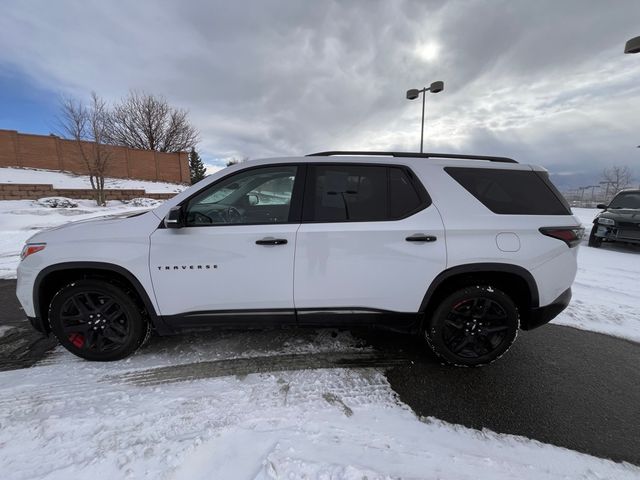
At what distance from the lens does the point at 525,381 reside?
265cm

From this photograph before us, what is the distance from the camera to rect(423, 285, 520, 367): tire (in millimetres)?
2645

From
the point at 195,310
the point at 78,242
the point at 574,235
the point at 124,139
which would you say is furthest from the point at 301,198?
the point at 124,139

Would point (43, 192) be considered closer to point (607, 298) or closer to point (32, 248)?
point (32, 248)

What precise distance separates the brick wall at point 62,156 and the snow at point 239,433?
68.2ft

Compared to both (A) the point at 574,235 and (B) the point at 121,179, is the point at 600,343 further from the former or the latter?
(B) the point at 121,179

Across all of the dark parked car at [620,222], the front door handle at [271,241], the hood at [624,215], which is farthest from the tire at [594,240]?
the front door handle at [271,241]

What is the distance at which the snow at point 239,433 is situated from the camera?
1766mm

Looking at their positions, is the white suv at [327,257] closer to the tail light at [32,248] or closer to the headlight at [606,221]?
the tail light at [32,248]

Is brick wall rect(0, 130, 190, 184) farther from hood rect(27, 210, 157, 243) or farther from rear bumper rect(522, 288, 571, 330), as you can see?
rear bumper rect(522, 288, 571, 330)

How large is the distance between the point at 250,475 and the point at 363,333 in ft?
6.36

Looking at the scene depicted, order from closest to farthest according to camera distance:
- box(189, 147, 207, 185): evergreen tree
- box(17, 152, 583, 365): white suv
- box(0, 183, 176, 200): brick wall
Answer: box(17, 152, 583, 365): white suv, box(0, 183, 176, 200): brick wall, box(189, 147, 207, 185): evergreen tree

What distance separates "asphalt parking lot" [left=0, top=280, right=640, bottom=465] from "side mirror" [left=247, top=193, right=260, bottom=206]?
1.46 metres

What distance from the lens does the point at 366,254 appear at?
8.17 feet

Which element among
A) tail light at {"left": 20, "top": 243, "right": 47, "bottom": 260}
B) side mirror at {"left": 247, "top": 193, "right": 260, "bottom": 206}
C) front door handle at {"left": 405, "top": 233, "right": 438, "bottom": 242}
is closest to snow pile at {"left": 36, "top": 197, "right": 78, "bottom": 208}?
tail light at {"left": 20, "top": 243, "right": 47, "bottom": 260}
